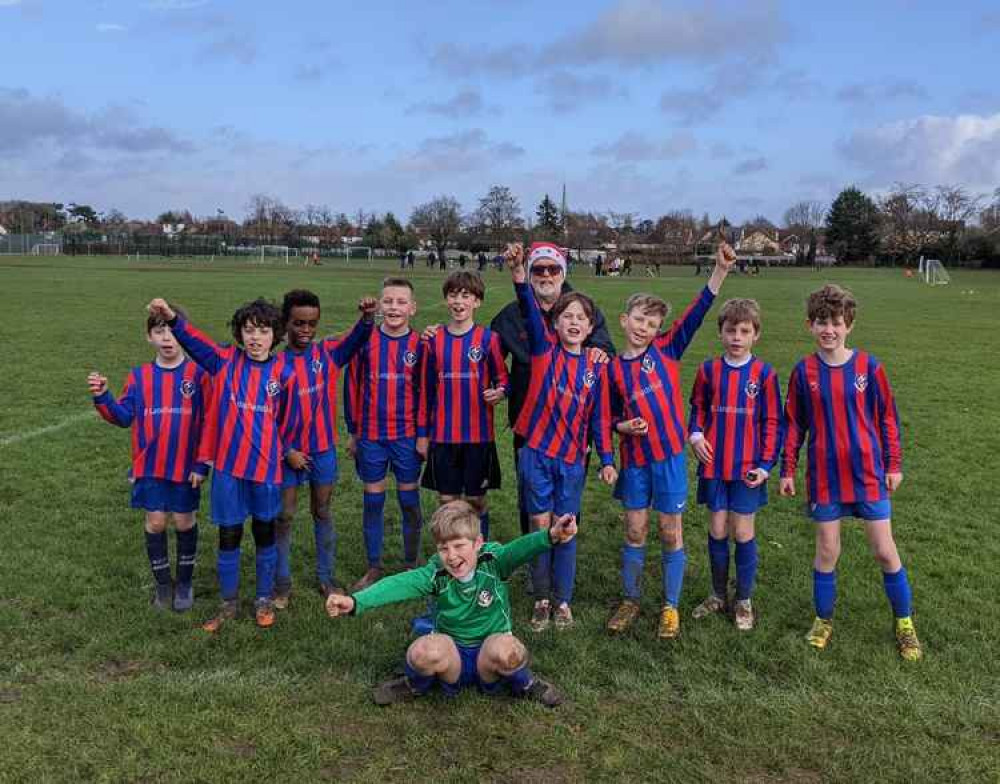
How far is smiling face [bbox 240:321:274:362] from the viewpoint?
4.23 meters

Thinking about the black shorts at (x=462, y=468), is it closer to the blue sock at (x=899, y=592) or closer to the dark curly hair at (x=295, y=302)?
the dark curly hair at (x=295, y=302)

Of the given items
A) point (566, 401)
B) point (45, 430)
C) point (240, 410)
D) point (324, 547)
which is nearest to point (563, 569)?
point (566, 401)

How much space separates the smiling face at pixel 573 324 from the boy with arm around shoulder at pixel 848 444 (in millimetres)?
1144

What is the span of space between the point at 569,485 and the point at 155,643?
230 cm

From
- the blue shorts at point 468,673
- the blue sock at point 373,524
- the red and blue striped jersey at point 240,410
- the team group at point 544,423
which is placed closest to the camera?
the blue shorts at point 468,673

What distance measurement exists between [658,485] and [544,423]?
2.30 feet

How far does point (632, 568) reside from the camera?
14.5 feet

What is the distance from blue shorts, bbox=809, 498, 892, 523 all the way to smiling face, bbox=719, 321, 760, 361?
90cm

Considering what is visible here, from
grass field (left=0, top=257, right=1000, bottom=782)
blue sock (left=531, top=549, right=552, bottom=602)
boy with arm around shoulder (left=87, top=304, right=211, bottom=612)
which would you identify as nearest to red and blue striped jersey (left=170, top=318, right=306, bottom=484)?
boy with arm around shoulder (left=87, top=304, right=211, bottom=612)

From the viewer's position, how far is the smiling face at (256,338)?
423cm

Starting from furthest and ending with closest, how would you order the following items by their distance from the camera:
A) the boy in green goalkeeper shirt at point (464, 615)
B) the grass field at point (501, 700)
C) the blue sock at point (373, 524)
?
the blue sock at point (373, 524) → the boy in green goalkeeper shirt at point (464, 615) → the grass field at point (501, 700)

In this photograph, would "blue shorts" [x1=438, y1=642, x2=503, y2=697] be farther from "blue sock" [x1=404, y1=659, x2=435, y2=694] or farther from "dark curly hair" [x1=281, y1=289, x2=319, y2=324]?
"dark curly hair" [x1=281, y1=289, x2=319, y2=324]

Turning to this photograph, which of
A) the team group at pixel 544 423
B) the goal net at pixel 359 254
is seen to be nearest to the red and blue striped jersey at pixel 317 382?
the team group at pixel 544 423

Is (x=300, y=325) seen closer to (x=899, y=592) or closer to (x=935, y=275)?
(x=899, y=592)
